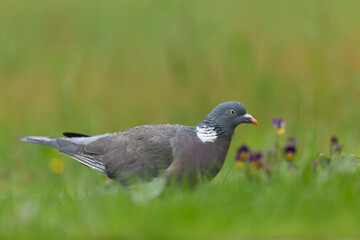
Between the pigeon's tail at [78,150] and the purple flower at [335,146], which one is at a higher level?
the purple flower at [335,146]

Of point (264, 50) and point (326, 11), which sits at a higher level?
point (326, 11)

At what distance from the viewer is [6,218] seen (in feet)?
13.8

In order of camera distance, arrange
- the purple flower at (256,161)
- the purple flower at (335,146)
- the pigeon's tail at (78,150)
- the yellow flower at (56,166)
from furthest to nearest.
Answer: the yellow flower at (56,166)
the pigeon's tail at (78,150)
the purple flower at (335,146)
the purple flower at (256,161)

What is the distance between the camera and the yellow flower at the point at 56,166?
7.38 metres

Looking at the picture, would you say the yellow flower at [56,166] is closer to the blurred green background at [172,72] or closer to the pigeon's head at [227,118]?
the blurred green background at [172,72]

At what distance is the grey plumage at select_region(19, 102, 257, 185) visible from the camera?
4.94 meters

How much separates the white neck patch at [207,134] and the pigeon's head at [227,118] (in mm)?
30

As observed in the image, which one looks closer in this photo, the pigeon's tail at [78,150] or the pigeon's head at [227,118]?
the pigeon's head at [227,118]

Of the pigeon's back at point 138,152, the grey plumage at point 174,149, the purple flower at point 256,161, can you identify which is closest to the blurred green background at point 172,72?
the pigeon's back at point 138,152

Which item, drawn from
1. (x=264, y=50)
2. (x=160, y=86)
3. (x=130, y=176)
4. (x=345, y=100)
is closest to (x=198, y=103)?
(x=160, y=86)

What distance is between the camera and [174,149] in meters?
5.03

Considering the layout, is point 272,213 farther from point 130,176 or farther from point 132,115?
point 132,115

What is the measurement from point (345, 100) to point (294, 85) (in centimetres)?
70

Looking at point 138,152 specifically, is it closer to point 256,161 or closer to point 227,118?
point 227,118
